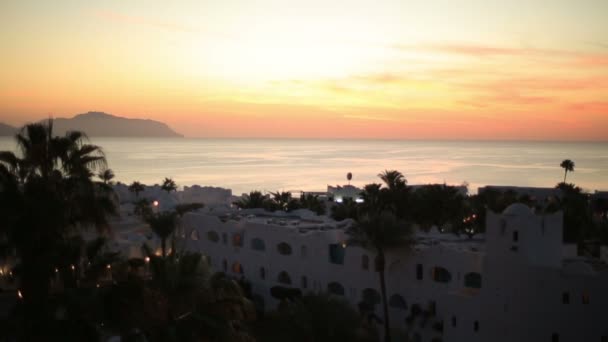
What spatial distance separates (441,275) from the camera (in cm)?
2723

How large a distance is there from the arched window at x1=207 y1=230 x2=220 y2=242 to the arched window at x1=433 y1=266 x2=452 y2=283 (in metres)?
15.7

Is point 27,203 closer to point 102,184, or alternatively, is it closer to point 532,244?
point 102,184

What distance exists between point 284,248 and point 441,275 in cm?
986

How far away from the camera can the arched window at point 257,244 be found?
35.9 metres

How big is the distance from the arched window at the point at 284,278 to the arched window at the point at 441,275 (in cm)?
926

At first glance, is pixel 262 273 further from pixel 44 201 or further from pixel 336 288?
pixel 44 201

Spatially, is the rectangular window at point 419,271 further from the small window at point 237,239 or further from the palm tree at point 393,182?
the palm tree at point 393,182

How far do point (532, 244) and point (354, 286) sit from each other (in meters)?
9.45

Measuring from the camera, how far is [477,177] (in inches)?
→ 6309

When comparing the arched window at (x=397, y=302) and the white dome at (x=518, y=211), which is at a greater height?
the white dome at (x=518, y=211)

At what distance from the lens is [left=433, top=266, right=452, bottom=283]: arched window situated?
27078 millimetres

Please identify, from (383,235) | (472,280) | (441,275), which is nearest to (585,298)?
(472,280)

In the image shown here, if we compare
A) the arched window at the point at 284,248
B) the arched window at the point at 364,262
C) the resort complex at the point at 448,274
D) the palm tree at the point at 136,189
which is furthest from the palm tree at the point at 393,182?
the palm tree at the point at 136,189

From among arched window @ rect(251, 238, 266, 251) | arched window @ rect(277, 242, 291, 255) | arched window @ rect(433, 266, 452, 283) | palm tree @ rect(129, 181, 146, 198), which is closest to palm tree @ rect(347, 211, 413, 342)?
arched window @ rect(433, 266, 452, 283)
